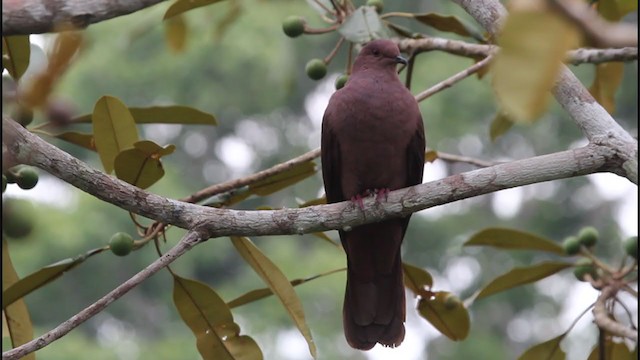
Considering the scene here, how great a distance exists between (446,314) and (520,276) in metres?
0.33

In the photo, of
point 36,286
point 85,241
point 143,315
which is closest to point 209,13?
point 36,286

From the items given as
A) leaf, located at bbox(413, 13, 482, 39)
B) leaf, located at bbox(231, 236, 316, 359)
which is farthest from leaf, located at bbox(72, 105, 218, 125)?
leaf, located at bbox(413, 13, 482, 39)

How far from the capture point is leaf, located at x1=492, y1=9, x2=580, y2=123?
1305 mm

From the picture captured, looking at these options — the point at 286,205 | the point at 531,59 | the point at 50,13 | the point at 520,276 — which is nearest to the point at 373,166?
the point at 520,276

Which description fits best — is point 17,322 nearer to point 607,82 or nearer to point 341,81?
point 341,81

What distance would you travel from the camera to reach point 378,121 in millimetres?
3793

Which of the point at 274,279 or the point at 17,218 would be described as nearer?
the point at 17,218

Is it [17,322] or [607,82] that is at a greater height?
[17,322]

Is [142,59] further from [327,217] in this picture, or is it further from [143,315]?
[327,217]

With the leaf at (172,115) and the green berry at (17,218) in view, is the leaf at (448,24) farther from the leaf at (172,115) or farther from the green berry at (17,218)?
the green berry at (17,218)

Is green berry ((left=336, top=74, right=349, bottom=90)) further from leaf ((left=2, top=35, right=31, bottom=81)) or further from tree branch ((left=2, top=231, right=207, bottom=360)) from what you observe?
tree branch ((left=2, top=231, right=207, bottom=360))

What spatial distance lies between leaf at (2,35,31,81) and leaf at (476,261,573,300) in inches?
74.4

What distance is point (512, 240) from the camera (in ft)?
13.1

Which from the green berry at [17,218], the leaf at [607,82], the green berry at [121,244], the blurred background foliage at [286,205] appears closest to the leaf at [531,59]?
the green berry at [17,218]
